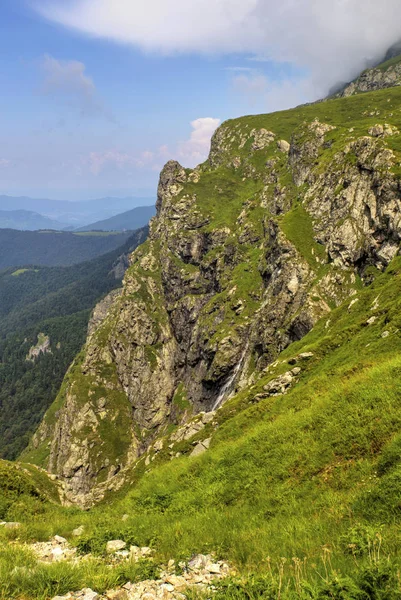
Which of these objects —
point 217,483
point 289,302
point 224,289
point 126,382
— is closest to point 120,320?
point 126,382

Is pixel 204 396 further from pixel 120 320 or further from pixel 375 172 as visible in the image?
pixel 375 172

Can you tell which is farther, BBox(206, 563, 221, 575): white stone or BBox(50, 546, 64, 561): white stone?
BBox(50, 546, 64, 561): white stone

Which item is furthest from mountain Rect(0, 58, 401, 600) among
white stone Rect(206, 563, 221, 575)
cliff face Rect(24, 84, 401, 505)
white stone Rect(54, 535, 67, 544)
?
cliff face Rect(24, 84, 401, 505)

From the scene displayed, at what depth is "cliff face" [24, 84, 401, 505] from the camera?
77.9m

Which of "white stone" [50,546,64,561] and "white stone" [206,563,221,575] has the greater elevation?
"white stone" [206,563,221,575]

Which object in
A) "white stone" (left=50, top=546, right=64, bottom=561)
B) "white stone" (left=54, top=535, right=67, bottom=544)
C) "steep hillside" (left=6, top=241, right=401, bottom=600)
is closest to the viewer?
"steep hillside" (left=6, top=241, right=401, bottom=600)

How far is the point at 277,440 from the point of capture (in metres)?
15.4

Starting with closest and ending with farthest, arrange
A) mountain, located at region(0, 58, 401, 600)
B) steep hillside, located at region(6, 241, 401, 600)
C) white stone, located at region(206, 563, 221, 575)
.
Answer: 1. steep hillside, located at region(6, 241, 401, 600)
2. mountain, located at region(0, 58, 401, 600)
3. white stone, located at region(206, 563, 221, 575)

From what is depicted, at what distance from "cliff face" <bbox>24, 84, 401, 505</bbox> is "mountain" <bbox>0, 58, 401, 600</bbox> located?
2.09 feet

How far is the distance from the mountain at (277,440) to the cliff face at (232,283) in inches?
25.1

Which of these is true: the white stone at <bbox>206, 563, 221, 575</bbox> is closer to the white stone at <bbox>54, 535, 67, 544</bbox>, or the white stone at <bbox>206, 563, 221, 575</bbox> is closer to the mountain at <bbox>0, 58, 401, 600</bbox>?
the mountain at <bbox>0, 58, 401, 600</bbox>

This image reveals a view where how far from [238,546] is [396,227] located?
73.5m

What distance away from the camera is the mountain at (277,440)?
26.9 feet

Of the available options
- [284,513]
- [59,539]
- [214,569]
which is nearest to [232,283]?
[284,513]
